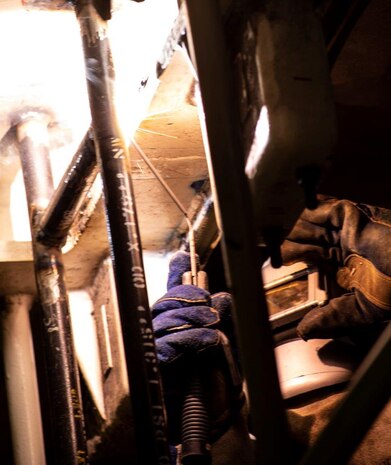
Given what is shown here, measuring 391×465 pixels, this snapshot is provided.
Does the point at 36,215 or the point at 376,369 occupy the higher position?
the point at 36,215

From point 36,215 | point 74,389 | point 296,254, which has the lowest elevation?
point 74,389

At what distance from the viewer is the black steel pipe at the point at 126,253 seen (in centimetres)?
277

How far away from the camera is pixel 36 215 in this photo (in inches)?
164

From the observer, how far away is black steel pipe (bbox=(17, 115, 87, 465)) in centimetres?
369

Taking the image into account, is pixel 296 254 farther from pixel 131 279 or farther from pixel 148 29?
pixel 131 279

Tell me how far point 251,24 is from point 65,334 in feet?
5.39

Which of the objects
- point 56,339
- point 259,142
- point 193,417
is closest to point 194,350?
point 193,417

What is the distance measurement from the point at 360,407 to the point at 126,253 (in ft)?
3.80

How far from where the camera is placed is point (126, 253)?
116 inches

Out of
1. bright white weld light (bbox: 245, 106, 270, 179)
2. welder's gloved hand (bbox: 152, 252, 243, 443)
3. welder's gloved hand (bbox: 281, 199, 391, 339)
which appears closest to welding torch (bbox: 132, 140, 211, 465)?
welder's gloved hand (bbox: 152, 252, 243, 443)

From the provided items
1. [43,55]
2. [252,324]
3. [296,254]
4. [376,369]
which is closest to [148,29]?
[43,55]

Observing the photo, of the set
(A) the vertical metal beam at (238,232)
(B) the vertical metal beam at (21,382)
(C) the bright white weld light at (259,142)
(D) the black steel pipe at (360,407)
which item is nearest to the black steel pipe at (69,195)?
(C) the bright white weld light at (259,142)

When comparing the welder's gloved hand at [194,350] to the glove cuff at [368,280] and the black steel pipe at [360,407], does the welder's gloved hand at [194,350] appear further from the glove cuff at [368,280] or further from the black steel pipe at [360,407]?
the black steel pipe at [360,407]

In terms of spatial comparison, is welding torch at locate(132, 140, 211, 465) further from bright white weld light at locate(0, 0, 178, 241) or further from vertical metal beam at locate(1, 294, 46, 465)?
vertical metal beam at locate(1, 294, 46, 465)
